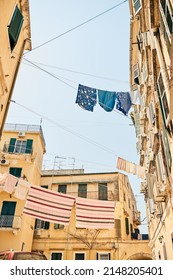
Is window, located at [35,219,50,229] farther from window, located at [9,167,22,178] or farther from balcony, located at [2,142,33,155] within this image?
balcony, located at [2,142,33,155]

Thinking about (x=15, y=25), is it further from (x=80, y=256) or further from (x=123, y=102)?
(x=80, y=256)

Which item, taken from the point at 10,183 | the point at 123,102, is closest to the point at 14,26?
the point at 123,102

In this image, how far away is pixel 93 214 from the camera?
1127cm

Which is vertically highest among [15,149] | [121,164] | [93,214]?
[15,149]

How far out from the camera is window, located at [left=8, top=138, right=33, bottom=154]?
25625mm

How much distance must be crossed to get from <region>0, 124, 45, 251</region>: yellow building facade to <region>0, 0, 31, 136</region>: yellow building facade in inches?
431

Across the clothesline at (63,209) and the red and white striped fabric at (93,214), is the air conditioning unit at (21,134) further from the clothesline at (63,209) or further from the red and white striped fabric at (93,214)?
the red and white striped fabric at (93,214)

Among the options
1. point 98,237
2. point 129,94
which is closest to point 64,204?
point 129,94

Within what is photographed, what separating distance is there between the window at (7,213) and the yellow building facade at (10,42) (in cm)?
1243

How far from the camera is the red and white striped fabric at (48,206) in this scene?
10.9 metres

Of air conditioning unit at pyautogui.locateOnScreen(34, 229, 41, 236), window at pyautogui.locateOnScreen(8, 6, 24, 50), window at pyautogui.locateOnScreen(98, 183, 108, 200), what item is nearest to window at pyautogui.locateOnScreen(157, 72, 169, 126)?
window at pyautogui.locateOnScreen(8, 6, 24, 50)

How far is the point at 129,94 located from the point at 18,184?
7.16m

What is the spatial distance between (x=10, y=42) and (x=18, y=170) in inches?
594

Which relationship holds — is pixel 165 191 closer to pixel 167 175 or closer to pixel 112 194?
pixel 167 175
